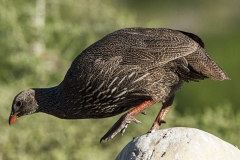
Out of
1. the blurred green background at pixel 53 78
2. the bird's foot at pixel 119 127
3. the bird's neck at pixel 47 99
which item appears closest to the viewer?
the bird's foot at pixel 119 127

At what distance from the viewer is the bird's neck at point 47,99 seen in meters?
12.8

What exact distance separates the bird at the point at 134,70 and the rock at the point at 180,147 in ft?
3.50

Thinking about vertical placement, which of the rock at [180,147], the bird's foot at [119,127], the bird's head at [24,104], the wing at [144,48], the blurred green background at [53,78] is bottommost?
the blurred green background at [53,78]

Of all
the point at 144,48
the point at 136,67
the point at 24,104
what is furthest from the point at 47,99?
the point at 144,48

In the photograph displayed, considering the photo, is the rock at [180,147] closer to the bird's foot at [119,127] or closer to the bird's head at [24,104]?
the bird's foot at [119,127]

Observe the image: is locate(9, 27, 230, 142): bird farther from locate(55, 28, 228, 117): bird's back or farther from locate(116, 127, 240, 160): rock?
locate(116, 127, 240, 160): rock

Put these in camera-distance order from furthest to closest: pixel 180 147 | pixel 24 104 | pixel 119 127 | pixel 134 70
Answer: pixel 24 104 < pixel 134 70 < pixel 119 127 < pixel 180 147

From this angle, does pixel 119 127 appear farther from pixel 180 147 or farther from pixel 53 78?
pixel 53 78

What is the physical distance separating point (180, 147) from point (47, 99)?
310 centimetres

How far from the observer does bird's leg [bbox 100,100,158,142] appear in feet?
38.8

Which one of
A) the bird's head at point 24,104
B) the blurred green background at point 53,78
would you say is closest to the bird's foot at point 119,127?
the bird's head at point 24,104

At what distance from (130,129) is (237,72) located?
12924mm

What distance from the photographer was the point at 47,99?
12875 millimetres

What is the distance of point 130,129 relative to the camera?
17.5 meters
